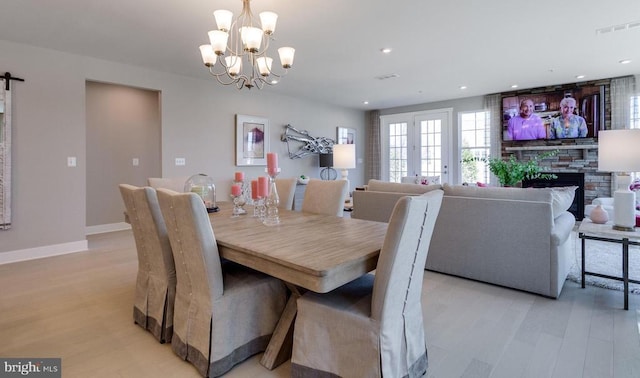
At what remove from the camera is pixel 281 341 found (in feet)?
5.91

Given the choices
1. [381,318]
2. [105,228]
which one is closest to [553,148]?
[381,318]

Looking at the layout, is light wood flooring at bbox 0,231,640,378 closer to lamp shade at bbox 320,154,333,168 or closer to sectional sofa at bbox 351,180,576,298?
sectional sofa at bbox 351,180,576,298

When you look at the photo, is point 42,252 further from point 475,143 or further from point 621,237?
point 475,143

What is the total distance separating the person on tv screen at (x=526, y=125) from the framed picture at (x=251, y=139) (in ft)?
15.8

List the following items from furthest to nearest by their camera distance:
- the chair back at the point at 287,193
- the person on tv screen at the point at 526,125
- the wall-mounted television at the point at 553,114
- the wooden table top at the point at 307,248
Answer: the person on tv screen at the point at 526,125
the wall-mounted television at the point at 553,114
the chair back at the point at 287,193
the wooden table top at the point at 307,248

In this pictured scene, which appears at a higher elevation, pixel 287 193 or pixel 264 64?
pixel 264 64

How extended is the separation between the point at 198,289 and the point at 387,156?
7227mm

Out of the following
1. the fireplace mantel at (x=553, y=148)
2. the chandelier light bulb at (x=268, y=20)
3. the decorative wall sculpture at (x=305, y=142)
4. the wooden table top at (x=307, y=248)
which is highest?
the chandelier light bulb at (x=268, y=20)

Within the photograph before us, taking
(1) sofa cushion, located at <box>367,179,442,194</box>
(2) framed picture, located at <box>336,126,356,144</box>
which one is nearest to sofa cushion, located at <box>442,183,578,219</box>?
(1) sofa cushion, located at <box>367,179,442,194</box>

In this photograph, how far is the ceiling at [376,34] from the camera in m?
2.98

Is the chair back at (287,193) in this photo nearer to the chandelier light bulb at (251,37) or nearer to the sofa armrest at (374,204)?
the sofa armrest at (374,204)

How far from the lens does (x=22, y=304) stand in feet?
8.51

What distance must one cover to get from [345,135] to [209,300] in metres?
6.74

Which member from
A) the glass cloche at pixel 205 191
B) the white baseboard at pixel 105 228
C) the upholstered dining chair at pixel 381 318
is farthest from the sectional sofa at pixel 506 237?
the white baseboard at pixel 105 228
